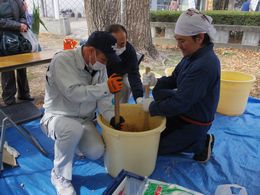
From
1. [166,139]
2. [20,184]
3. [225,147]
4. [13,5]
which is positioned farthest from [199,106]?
[13,5]

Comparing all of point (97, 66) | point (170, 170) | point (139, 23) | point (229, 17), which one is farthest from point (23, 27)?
point (229, 17)

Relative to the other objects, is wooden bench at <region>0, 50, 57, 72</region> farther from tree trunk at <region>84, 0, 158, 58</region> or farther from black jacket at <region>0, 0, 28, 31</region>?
tree trunk at <region>84, 0, 158, 58</region>

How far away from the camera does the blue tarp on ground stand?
181 centimetres

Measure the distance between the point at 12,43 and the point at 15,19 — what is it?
28 centimetres

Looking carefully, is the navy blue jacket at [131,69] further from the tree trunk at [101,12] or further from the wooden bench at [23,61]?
the tree trunk at [101,12]

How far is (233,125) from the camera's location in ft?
8.75

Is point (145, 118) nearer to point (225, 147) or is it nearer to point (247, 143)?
point (225, 147)

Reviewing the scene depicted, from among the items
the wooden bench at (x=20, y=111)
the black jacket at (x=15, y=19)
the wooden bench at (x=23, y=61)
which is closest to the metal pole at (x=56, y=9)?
the black jacket at (x=15, y=19)

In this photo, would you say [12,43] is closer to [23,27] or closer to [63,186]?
[23,27]

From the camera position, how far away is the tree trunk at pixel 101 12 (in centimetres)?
389

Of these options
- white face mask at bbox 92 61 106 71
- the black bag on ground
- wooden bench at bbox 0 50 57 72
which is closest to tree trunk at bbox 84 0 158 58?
the black bag on ground

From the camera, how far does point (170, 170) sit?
2004mm

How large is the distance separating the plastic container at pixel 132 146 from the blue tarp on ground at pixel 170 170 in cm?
17

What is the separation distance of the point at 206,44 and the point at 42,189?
1.57 meters
